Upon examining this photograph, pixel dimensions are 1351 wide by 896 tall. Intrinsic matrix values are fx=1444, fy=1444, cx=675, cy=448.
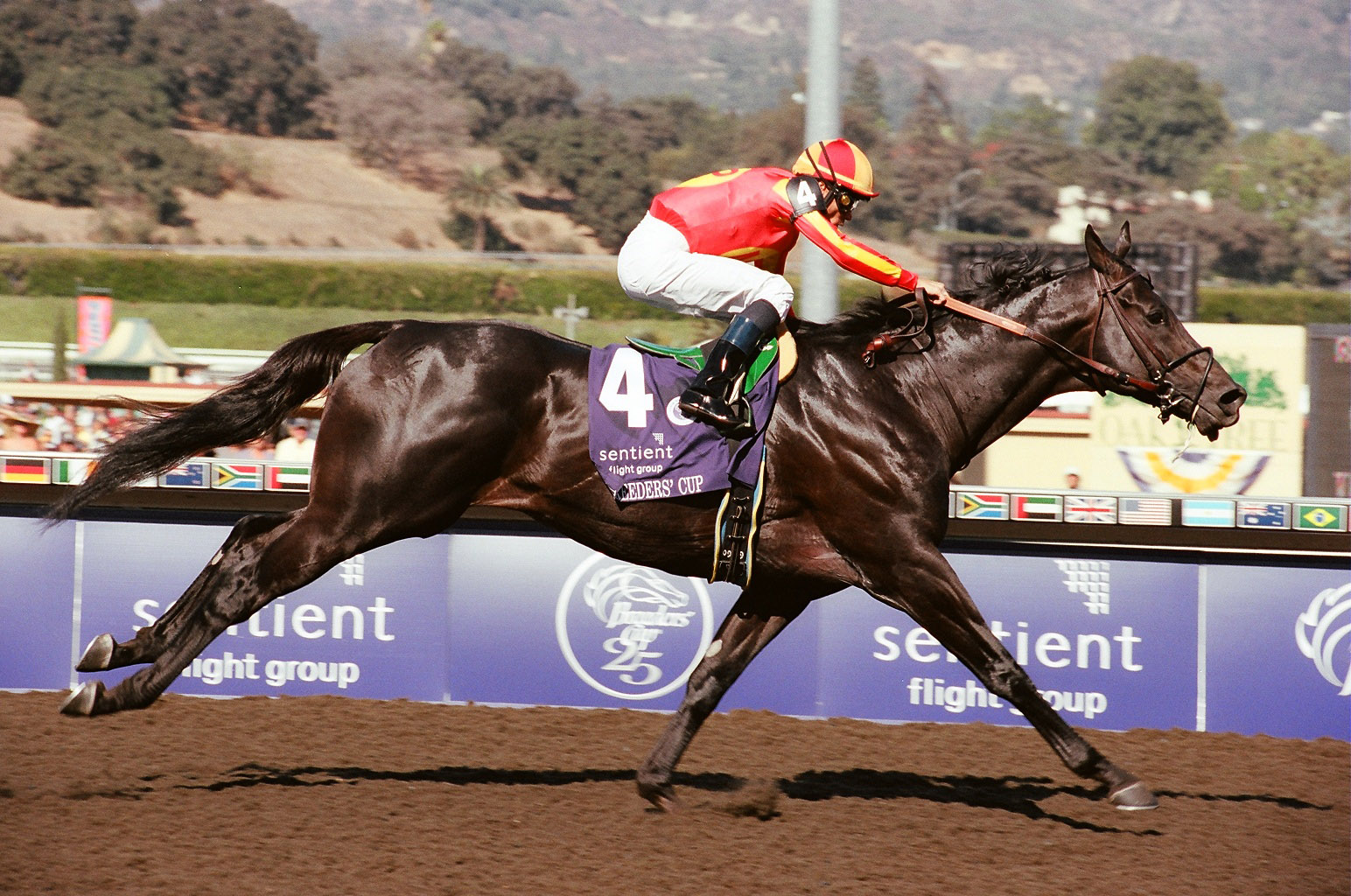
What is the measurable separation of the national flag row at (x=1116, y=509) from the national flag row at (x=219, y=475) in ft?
10.3

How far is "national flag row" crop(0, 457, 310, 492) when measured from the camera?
22.8 feet

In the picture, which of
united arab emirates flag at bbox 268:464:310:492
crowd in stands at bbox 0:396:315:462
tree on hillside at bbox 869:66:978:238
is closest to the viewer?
united arab emirates flag at bbox 268:464:310:492

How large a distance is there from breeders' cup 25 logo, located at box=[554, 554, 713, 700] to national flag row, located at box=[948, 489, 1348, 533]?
4.62ft

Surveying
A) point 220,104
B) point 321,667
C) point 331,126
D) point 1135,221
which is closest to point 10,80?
point 220,104

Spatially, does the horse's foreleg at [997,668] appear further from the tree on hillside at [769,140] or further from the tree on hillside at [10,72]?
the tree on hillside at [769,140]

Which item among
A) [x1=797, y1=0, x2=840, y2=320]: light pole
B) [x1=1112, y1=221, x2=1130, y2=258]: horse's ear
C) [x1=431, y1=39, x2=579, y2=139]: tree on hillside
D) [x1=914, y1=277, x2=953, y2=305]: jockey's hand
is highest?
[x1=431, y1=39, x2=579, y2=139]: tree on hillside

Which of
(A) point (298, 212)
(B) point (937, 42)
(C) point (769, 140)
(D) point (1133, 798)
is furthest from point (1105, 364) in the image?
(B) point (937, 42)

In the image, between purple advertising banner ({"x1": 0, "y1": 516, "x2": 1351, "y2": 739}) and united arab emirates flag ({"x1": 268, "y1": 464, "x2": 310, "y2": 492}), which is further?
united arab emirates flag ({"x1": 268, "y1": 464, "x2": 310, "y2": 492})

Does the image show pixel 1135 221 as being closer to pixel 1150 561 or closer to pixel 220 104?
pixel 220 104

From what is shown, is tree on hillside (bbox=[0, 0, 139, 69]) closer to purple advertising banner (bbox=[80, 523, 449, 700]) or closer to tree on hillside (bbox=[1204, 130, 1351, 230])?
tree on hillside (bbox=[1204, 130, 1351, 230])

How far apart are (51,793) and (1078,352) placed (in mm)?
3940

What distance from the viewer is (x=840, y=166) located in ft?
16.0

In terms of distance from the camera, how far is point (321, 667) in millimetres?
7195

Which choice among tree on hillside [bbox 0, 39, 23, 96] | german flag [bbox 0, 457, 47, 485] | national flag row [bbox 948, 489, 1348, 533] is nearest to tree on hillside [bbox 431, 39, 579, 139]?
tree on hillside [bbox 0, 39, 23, 96]
